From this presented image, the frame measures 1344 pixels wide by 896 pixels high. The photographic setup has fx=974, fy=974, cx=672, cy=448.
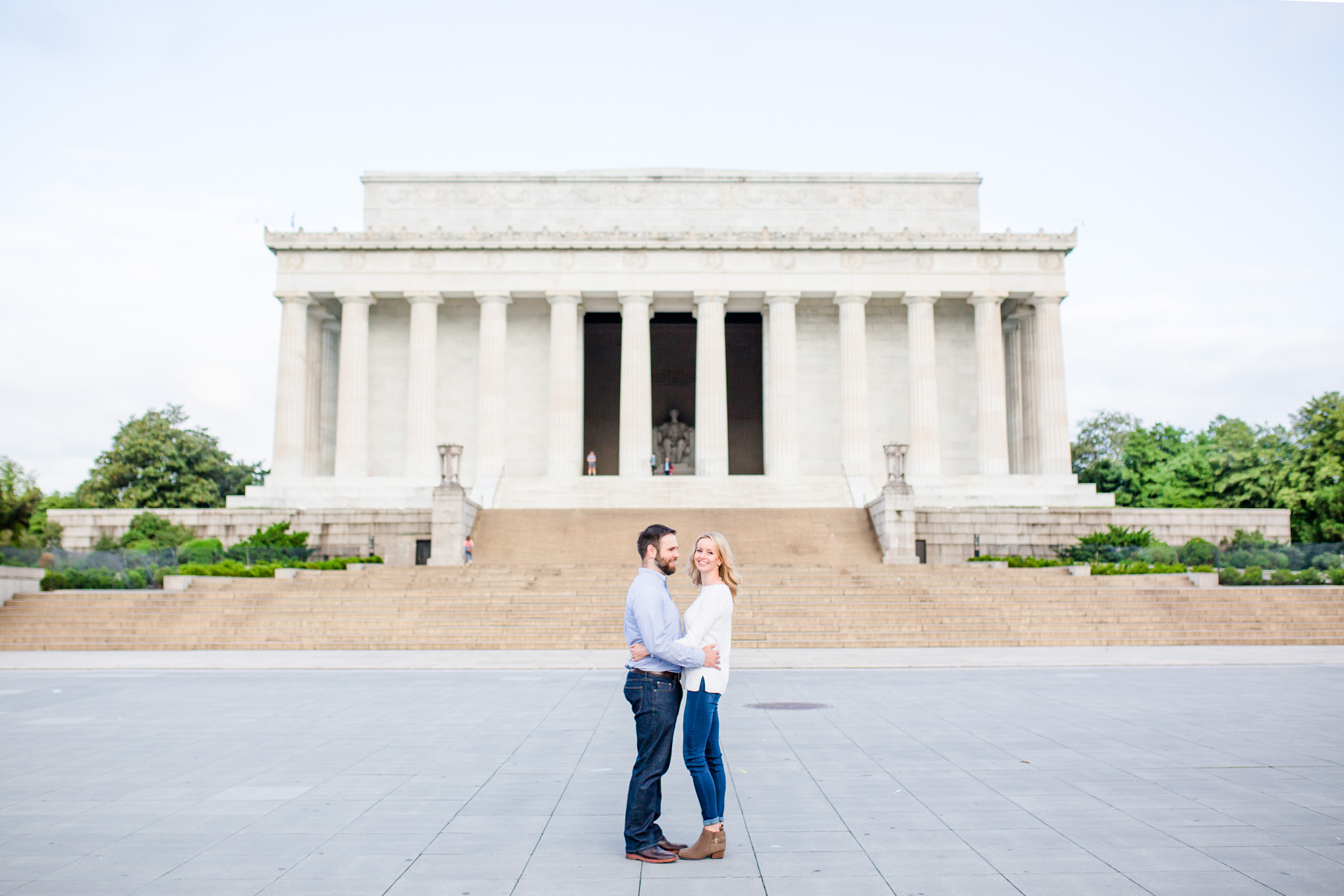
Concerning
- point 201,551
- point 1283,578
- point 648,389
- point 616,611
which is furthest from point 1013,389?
point 201,551

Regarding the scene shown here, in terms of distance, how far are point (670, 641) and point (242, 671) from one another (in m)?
15.0

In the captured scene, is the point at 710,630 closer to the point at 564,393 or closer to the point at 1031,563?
the point at 1031,563

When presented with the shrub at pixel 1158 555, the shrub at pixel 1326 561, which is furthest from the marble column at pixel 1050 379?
the shrub at pixel 1158 555

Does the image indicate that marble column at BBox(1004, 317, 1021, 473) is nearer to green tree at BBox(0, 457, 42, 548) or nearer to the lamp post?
the lamp post

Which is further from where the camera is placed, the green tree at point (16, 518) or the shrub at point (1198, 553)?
the green tree at point (16, 518)

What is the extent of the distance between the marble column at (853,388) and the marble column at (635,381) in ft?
33.9

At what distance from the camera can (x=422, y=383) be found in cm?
5169

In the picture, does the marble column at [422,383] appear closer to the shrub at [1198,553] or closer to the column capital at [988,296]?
the column capital at [988,296]

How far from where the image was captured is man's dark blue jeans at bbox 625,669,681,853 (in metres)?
6.84

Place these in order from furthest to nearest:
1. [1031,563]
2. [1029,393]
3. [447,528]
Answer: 1. [1029,393]
2. [447,528]
3. [1031,563]

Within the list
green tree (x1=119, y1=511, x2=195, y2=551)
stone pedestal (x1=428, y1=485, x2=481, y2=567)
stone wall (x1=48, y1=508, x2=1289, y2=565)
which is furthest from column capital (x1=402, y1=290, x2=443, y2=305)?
stone pedestal (x1=428, y1=485, x2=481, y2=567)

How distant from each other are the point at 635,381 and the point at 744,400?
15963 mm

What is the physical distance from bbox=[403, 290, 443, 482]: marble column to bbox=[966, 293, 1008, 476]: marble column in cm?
2888

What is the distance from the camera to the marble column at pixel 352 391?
5125cm
